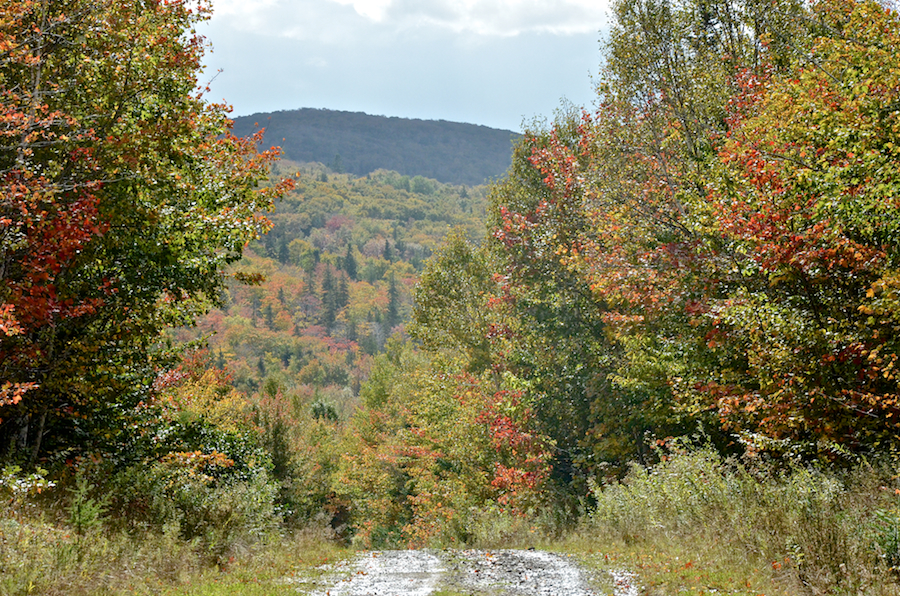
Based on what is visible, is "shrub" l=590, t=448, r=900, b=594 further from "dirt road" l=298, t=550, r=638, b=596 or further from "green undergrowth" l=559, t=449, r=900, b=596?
"dirt road" l=298, t=550, r=638, b=596

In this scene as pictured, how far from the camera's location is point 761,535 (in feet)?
28.2

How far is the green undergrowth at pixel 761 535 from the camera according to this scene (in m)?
7.07

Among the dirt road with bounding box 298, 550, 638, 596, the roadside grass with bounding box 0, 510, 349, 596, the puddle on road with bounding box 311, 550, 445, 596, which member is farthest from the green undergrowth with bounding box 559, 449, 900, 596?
the roadside grass with bounding box 0, 510, 349, 596

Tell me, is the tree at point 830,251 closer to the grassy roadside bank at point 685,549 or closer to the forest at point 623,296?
the forest at point 623,296

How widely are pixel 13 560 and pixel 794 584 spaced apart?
863cm

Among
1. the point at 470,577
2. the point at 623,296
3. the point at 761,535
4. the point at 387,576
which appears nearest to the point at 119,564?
the point at 387,576

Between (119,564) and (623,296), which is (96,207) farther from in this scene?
(623,296)

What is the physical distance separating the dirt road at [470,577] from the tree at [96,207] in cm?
544

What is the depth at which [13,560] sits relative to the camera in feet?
22.0

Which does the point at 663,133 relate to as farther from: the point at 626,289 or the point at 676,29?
the point at 626,289

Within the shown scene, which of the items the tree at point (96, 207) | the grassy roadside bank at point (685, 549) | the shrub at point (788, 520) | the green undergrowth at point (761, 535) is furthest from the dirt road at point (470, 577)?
the tree at point (96, 207)

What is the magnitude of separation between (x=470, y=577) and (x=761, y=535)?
174 inches

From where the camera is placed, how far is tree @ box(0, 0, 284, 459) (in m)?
Result: 9.56

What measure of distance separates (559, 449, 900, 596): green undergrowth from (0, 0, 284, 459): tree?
31.1 ft
